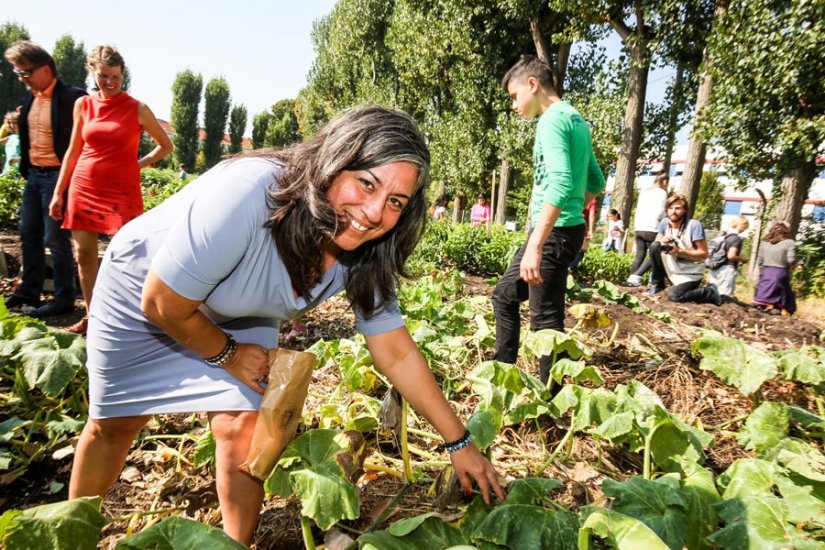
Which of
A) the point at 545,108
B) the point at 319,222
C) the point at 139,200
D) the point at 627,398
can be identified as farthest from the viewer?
the point at 139,200

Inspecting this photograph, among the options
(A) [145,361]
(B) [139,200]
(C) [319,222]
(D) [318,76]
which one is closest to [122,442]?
(A) [145,361]

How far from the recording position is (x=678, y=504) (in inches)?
53.1

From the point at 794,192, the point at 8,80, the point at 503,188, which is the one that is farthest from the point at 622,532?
the point at 8,80

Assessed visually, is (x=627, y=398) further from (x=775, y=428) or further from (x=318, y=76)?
(x=318, y=76)

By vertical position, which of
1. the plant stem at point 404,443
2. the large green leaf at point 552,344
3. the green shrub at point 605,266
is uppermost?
the large green leaf at point 552,344

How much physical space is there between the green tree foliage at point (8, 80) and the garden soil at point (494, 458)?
154 ft

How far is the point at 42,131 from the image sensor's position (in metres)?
3.52

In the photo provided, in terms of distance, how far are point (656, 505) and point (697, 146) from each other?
10.7 m

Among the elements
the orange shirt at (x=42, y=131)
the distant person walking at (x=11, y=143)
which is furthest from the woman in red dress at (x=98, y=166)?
the distant person walking at (x=11, y=143)

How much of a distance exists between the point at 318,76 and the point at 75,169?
31.2 metres

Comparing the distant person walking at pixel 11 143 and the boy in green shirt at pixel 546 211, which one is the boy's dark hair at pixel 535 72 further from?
the distant person walking at pixel 11 143

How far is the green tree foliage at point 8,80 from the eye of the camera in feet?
122

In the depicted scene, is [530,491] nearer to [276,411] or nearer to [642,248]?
[276,411]

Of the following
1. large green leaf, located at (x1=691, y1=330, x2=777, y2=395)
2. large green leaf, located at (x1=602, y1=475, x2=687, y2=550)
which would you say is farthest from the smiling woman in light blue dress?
large green leaf, located at (x1=691, y1=330, x2=777, y2=395)
